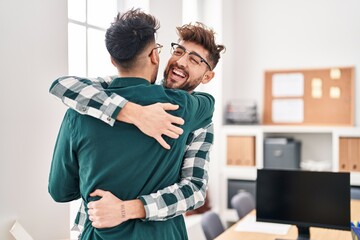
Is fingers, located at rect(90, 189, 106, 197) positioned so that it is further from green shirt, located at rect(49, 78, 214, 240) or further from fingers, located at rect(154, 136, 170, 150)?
fingers, located at rect(154, 136, 170, 150)

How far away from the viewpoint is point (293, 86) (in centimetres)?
493

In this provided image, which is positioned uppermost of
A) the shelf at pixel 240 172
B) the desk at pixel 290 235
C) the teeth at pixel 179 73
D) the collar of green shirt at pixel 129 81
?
the teeth at pixel 179 73

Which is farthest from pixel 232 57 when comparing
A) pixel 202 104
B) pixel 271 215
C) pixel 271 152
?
pixel 202 104

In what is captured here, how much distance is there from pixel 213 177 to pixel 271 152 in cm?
69

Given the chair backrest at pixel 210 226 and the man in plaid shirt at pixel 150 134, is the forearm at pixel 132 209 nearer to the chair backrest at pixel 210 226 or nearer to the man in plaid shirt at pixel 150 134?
the man in plaid shirt at pixel 150 134

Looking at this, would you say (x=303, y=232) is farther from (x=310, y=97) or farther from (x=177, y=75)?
(x=310, y=97)

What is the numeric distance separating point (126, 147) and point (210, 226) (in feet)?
6.38

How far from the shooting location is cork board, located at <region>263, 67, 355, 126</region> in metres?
4.71

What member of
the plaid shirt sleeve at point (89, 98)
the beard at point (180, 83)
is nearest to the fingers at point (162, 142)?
the plaid shirt sleeve at point (89, 98)

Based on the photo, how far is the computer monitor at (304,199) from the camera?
8.55ft

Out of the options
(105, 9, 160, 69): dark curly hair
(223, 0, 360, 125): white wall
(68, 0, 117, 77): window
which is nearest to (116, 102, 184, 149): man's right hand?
(105, 9, 160, 69): dark curly hair

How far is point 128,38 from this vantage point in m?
1.30

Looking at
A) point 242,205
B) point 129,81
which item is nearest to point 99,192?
point 129,81

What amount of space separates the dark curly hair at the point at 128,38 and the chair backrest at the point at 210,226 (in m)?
1.92
